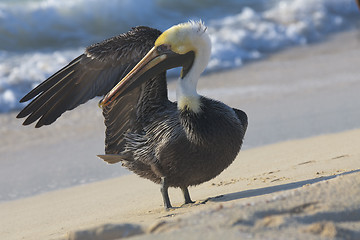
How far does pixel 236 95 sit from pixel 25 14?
8.40 m

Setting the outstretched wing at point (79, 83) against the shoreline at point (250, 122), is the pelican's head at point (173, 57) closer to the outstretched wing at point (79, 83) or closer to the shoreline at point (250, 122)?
the outstretched wing at point (79, 83)

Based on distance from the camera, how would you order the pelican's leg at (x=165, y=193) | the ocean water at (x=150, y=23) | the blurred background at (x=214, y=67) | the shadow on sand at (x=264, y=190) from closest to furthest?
the shadow on sand at (x=264, y=190), the pelican's leg at (x=165, y=193), the blurred background at (x=214, y=67), the ocean water at (x=150, y=23)

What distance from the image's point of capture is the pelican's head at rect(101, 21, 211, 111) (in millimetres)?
4855

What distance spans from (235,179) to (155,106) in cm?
117

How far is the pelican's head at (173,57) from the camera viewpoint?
486 cm

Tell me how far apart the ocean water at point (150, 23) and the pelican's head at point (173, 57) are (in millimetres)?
6985

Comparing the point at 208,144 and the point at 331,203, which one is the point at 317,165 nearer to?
the point at 208,144

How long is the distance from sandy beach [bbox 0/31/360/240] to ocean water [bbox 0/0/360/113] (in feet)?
8.91

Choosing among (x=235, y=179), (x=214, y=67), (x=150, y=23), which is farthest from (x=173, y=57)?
(x=150, y=23)

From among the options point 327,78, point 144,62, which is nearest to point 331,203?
point 144,62

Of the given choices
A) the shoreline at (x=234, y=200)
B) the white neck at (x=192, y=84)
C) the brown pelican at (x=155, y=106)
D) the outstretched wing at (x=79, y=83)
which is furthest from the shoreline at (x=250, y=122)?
the white neck at (x=192, y=84)

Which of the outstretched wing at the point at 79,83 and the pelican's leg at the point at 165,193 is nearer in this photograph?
the pelican's leg at the point at 165,193

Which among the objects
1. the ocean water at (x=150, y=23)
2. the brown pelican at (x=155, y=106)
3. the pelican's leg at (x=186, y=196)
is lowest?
the pelican's leg at (x=186, y=196)

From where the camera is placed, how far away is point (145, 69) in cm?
488
